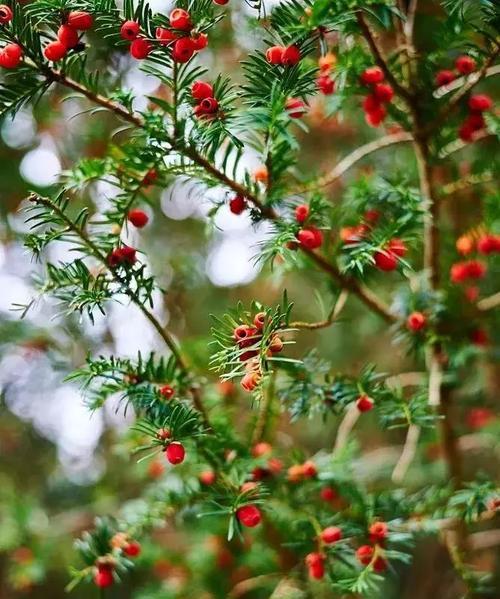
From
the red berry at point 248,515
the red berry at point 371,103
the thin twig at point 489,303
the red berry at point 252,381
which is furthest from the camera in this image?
the thin twig at point 489,303

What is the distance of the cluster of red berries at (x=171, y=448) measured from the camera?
464 millimetres

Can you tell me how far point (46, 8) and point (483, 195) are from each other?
498mm

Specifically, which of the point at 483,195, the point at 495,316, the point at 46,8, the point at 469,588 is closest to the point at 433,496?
the point at 469,588

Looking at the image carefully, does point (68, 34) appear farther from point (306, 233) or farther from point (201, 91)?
point (306, 233)

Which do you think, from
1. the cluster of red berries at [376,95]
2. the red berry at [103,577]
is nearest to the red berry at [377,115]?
the cluster of red berries at [376,95]

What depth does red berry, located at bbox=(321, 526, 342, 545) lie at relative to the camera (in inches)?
22.7

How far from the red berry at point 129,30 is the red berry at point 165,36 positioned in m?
0.01

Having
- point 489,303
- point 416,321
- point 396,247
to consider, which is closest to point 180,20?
point 396,247

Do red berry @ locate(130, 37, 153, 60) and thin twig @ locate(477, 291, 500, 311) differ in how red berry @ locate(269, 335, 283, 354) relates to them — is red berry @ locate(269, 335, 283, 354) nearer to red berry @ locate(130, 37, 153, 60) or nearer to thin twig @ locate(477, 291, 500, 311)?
red berry @ locate(130, 37, 153, 60)

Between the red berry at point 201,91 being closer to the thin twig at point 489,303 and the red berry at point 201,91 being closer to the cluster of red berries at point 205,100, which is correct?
the cluster of red berries at point 205,100

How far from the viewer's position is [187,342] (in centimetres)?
76

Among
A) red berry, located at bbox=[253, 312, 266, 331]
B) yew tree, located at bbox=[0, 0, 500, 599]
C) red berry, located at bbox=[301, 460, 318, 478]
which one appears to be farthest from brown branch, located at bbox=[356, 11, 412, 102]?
red berry, located at bbox=[301, 460, 318, 478]

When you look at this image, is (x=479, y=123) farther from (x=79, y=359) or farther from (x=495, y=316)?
(x=79, y=359)

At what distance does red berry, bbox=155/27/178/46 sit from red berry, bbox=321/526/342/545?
0.40 metres
